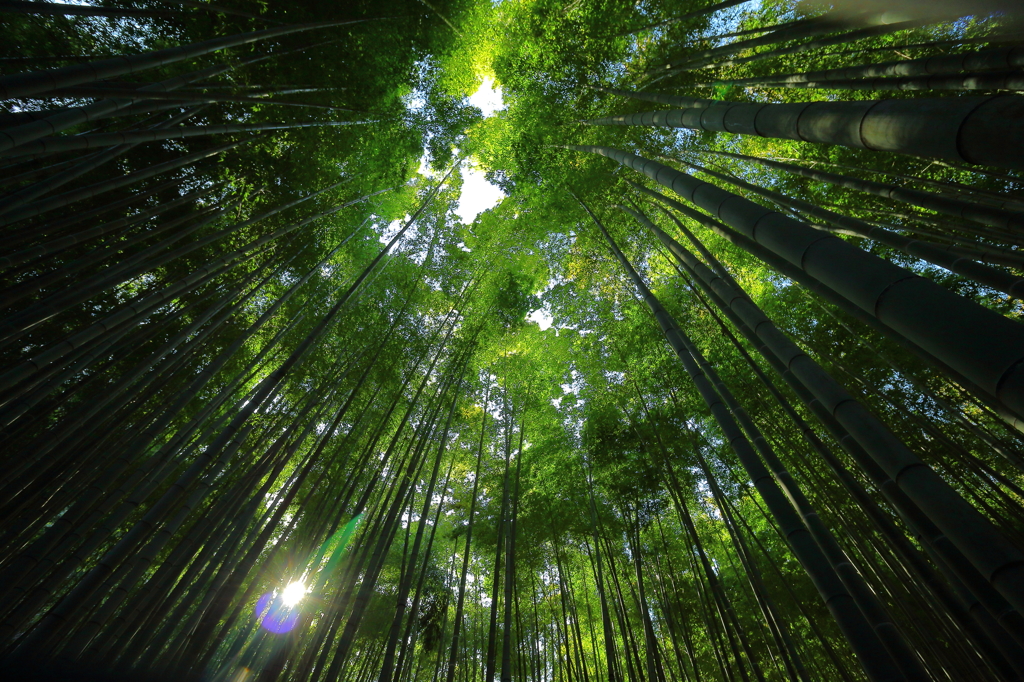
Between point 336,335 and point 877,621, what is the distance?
596 cm

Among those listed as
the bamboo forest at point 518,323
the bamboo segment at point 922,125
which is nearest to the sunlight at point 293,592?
the bamboo forest at point 518,323

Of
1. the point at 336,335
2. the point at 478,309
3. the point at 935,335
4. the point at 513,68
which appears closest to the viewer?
the point at 935,335

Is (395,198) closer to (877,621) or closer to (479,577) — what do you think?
(877,621)

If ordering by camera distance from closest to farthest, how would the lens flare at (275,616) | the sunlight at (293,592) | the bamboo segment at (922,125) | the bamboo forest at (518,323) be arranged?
1. the bamboo segment at (922,125)
2. the bamboo forest at (518,323)
3. the sunlight at (293,592)
4. the lens flare at (275,616)

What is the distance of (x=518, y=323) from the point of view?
7.21 m

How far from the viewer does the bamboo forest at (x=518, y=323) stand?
5.31 feet

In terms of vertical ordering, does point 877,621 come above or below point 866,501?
below

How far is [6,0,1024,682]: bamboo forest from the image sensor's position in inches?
63.7

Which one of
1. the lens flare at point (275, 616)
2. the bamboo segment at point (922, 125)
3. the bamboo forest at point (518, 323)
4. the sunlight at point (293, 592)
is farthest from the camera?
the lens flare at point (275, 616)

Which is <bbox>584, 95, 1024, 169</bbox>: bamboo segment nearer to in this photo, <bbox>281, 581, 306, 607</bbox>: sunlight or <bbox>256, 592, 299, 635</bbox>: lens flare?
<bbox>281, 581, 306, 607</bbox>: sunlight

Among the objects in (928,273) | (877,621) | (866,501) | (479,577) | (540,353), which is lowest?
(877,621)

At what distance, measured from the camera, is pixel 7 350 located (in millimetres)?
3928

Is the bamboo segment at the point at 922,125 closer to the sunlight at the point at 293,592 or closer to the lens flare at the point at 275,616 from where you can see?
the sunlight at the point at 293,592

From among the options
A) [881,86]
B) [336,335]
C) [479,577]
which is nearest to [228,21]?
[336,335]
